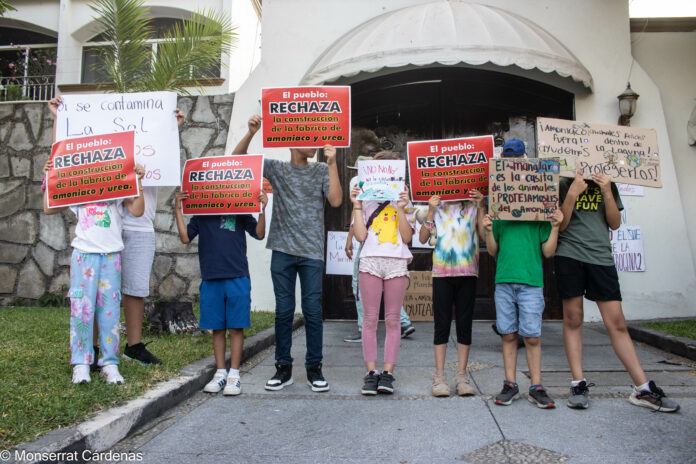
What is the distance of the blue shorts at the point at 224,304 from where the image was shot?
160 inches

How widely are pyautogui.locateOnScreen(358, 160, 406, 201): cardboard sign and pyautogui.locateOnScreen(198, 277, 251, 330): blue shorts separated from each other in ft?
3.88

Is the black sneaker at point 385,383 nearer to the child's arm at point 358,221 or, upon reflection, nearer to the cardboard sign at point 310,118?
the child's arm at point 358,221

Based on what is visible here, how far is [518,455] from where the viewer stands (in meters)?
2.75

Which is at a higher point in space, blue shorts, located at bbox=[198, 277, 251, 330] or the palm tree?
the palm tree

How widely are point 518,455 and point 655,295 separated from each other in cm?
588

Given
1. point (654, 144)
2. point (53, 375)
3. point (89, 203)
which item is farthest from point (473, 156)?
point (53, 375)

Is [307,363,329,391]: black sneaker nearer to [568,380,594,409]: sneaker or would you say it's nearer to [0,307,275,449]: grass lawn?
[0,307,275,449]: grass lawn

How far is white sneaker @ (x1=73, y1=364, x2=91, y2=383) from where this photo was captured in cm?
349

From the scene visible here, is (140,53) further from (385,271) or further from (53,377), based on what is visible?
(385,271)

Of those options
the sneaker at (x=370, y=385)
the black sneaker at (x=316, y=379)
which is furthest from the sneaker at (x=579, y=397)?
the black sneaker at (x=316, y=379)

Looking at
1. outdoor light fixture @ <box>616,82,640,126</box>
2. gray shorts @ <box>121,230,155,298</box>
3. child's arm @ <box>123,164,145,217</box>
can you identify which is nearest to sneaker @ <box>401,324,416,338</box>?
gray shorts @ <box>121,230,155,298</box>

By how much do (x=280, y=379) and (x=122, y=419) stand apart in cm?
137

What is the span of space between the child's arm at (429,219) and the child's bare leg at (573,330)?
1.10m

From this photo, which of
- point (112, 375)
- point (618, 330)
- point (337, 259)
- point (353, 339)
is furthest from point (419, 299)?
point (112, 375)
